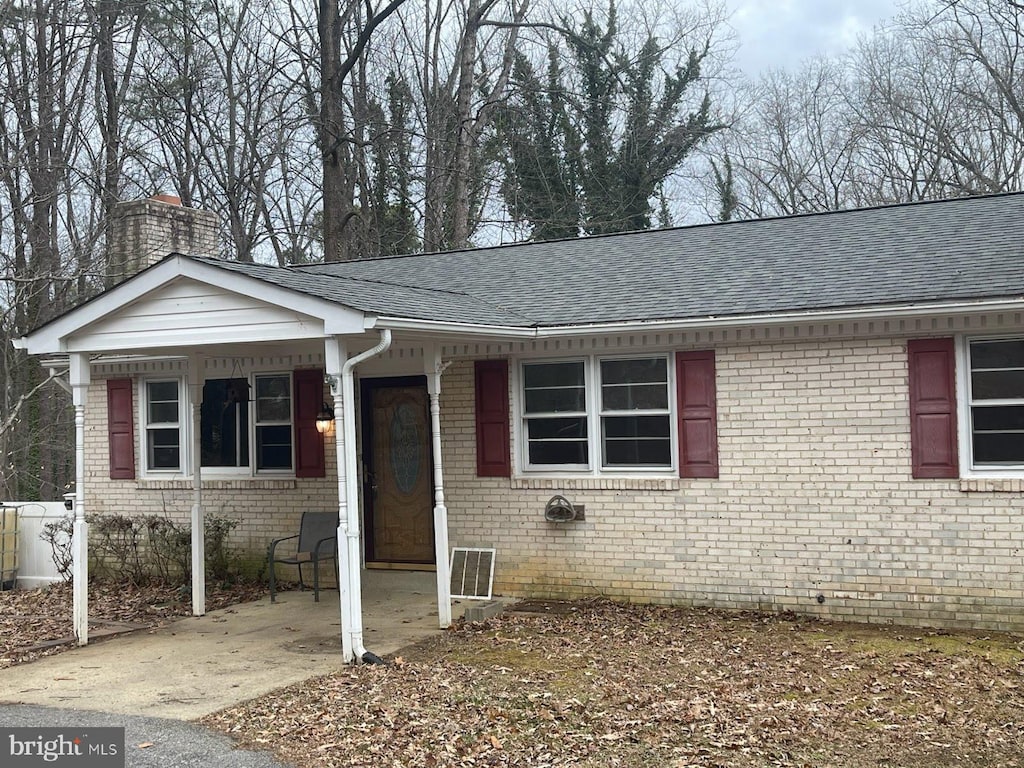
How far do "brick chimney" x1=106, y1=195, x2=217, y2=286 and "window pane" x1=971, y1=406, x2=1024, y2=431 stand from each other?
9.85m

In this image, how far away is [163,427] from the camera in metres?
12.6

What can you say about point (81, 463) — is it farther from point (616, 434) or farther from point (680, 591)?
point (680, 591)

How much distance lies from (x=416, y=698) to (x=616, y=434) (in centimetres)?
403

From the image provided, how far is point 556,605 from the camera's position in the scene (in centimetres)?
998

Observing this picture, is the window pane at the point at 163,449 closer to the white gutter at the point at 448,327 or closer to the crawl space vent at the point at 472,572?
the crawl space vent at the point at 472,572

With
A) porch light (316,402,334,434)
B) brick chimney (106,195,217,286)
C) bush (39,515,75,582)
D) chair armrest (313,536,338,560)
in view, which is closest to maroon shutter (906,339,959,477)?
chair armrest (313,536,338,560)

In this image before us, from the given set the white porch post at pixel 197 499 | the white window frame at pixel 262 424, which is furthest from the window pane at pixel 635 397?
the white porch post at pixel 197 499

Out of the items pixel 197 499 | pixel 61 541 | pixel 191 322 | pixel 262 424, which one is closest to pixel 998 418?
pixel 191 322

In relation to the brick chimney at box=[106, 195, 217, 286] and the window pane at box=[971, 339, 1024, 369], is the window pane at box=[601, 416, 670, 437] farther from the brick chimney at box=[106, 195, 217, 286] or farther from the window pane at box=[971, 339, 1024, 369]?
the brick chimney at box=[106, 195, 217, 286]

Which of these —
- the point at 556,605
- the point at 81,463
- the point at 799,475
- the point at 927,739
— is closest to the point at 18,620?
the point at 81,463

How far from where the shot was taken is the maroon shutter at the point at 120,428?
41.7 ft

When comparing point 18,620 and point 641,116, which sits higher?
point 641,116

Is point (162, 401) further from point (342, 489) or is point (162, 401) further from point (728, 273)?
point (728, 273)

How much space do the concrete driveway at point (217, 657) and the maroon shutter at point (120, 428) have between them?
119 inches
